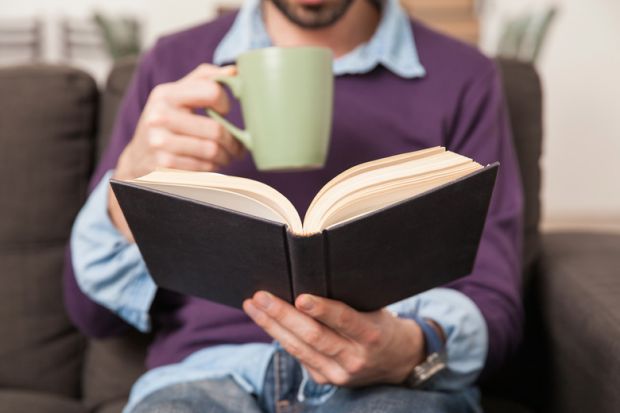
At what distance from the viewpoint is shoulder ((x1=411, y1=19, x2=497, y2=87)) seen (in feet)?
3.54

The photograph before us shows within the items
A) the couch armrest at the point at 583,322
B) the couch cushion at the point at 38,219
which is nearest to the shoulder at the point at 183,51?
the couch cushion at the point at 38,219

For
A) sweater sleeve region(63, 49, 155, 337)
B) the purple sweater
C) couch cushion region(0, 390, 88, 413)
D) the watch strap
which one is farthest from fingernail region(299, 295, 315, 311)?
couch cushion region(0, 390, 88, 413)

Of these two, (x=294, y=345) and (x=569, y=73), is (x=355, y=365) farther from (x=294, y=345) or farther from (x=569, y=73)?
(x=569, y=73)

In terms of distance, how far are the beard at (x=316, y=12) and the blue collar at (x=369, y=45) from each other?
2.4 inches

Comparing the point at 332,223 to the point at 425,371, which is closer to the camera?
the point at 332,223

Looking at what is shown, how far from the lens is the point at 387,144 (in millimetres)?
1053

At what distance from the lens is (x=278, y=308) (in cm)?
67

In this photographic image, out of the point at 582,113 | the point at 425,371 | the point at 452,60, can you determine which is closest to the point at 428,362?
the point at 425,371

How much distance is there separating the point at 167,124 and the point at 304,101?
15cm

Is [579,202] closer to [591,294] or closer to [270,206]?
[591,294]

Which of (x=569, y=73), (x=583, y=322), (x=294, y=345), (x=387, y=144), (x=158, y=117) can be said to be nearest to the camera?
(x=294, y=345)

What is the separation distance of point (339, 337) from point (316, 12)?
53 centimetres

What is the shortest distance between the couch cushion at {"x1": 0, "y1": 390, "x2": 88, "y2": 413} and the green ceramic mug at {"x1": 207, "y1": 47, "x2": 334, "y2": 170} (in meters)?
0.57

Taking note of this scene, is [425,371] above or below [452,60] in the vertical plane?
below
